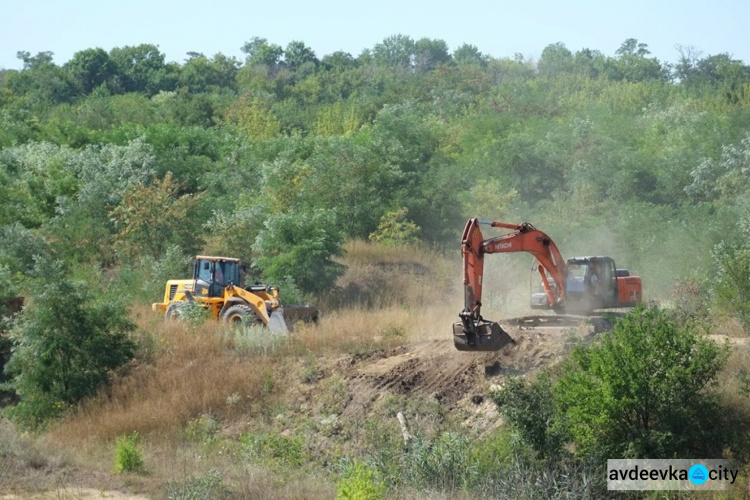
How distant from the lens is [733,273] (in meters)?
23.1

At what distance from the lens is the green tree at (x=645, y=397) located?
17109 mm

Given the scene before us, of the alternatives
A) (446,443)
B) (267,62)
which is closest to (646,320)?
(446,443)

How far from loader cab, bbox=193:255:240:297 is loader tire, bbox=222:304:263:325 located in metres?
1.13

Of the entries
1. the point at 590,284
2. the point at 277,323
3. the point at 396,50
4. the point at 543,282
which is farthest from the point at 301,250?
the point at 396,50

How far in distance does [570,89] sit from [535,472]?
62176mm

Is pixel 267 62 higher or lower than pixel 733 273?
higher

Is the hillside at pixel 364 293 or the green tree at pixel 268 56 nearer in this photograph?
the hillside at pixel 364 293

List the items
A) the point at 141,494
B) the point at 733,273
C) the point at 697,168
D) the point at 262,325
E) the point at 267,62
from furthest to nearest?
1. the point at 267,62
2. the point at 697,168
3. the point at 262,325
4. the point at 733,273
5. the point at 141,494

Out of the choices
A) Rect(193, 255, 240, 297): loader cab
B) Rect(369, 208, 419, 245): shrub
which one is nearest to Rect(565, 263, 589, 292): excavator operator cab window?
Rect(193, 255, 240, 297): loader cab

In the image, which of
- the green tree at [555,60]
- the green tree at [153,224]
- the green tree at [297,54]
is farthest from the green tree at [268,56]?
the green tree at [153,224]

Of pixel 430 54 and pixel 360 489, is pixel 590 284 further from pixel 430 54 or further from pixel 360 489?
pixel 430 54

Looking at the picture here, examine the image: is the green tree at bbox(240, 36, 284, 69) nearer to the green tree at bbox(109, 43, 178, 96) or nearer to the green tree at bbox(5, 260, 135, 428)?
the green tree at bbox(109, 43, 178, 96)

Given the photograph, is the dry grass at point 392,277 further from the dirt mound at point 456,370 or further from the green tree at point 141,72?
the green tree at point 141,72

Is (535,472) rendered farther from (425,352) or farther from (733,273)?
(733,273)
